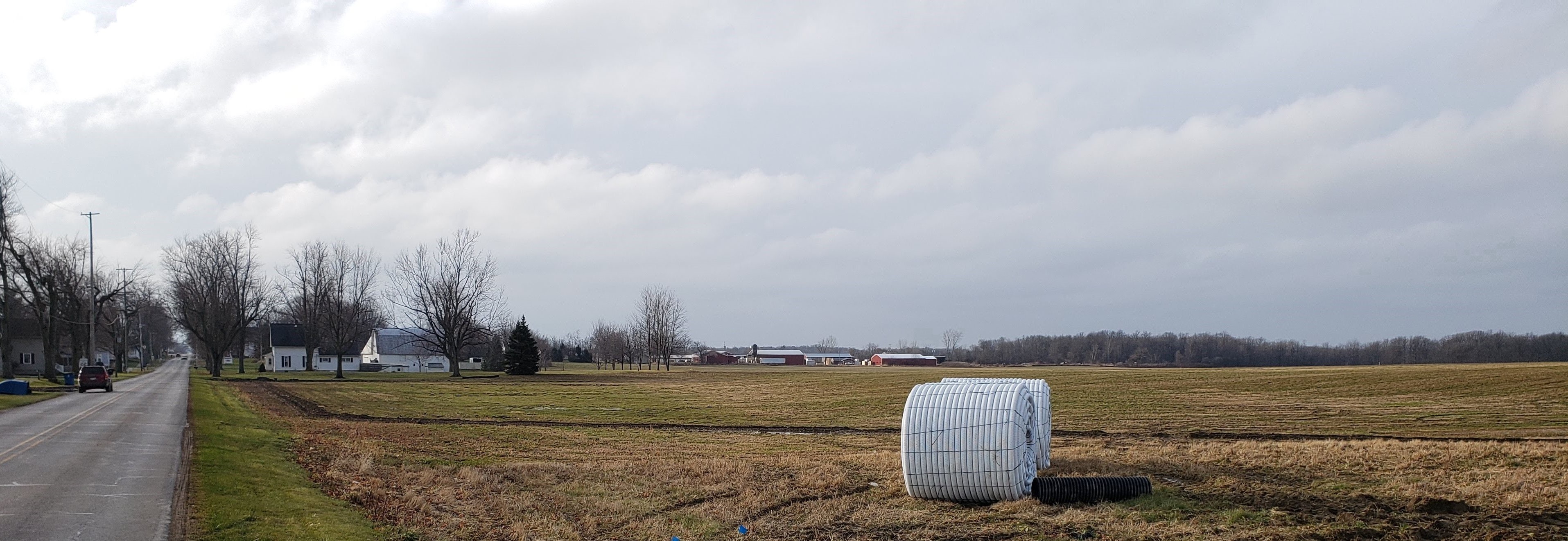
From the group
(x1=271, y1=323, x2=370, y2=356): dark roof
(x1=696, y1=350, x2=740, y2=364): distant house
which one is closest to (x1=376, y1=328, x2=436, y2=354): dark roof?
(x1=271, y1=323, x2=370, y2=356): dark roof

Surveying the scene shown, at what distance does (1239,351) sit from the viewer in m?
129

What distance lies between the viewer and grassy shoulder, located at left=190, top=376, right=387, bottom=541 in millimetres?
11328

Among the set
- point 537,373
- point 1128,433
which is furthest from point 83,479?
point 537,373

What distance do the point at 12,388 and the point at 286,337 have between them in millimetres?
61061

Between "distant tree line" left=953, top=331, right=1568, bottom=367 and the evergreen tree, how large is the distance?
5923 cm

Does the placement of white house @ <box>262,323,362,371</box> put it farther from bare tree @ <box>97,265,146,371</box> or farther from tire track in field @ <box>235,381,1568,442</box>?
tire track in field @ <box>235,381,1568,442</box>

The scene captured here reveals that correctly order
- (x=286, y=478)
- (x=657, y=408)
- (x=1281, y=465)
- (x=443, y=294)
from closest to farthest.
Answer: (x=1281, y=465) → (x=286, y=478) → (x=657, y=408) → (x=443, y=294)

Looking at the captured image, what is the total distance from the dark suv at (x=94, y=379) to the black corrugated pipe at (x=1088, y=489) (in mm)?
49151

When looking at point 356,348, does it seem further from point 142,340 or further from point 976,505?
point 976,505

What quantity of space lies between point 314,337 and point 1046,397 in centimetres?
8163

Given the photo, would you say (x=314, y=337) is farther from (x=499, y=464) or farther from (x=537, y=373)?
(x=499, y=464)

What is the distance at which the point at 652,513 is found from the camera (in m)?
13.1

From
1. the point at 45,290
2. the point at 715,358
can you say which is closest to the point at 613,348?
the point at 715,358

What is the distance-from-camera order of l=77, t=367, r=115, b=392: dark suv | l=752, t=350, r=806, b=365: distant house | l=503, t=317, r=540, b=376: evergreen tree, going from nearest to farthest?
l=77, t=367, r=115, b=392: dark suv → l=503, t=317, r=540, b=376: evergreen tree → l=752, t=350, r=806, b=365: distant house
